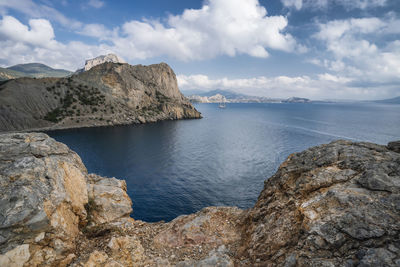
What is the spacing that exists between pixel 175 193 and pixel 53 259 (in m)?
30.5

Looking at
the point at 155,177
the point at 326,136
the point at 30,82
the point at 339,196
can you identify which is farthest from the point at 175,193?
the point at 30,82

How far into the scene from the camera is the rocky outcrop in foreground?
317 inches

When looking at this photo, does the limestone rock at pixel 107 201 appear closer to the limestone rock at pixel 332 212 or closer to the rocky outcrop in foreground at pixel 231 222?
the rocky outcrop in foreground at pixel 231 222

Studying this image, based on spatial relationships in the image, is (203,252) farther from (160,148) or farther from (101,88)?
(101,88)

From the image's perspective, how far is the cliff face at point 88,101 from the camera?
99.5 m

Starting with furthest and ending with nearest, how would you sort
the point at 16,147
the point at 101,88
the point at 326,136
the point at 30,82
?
1. the point at 101,88
2. the point at 30,82
3. the point at 326,136
4. the point at 16,147

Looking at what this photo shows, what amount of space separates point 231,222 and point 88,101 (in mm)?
140842

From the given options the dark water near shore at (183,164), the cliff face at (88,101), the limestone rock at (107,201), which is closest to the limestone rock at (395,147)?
the limestone rock at (107,201)

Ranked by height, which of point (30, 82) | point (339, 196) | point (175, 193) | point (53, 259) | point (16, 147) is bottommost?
point (175, 193)

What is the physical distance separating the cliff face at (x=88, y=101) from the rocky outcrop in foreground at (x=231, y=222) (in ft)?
358

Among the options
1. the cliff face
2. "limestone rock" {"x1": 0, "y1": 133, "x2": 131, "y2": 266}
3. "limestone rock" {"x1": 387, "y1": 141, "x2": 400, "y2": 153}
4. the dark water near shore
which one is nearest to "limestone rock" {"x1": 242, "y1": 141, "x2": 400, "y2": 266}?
"limestone rock" {"x1": 387, "y1": 141, "x2": 400, "y2": 153}

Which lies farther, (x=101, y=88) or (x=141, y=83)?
(x=141, y=83)

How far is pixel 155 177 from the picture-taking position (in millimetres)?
46844

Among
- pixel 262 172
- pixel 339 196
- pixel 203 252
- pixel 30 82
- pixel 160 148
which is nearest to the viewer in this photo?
pixel 339 196
